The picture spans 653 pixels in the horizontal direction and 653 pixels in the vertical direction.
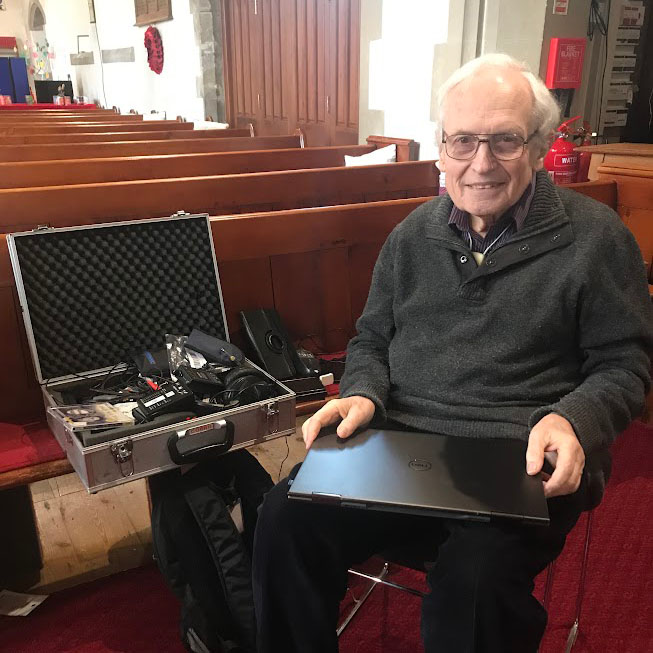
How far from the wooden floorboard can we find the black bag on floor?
481mm

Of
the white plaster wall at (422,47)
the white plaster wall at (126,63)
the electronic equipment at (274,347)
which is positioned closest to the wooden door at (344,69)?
the white plaster wall at (422,47)

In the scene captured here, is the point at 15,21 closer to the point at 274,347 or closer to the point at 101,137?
the point at 101,137

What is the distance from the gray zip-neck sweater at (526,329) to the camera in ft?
3.75

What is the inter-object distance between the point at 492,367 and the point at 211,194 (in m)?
1.53

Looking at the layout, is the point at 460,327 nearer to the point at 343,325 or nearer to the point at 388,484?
the point at 388,484

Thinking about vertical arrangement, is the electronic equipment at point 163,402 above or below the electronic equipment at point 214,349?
below

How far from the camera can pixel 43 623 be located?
1641 millimetres

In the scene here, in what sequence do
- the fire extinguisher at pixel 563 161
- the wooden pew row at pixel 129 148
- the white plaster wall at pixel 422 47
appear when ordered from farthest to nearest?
1. the wooden pew row at pixel 129 148
2. the white plaster wall at pixel 422 47
3. the fire extinguisher at pixel 563 161

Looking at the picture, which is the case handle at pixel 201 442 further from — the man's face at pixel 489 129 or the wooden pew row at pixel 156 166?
the wooden pew row at pixel 156 166

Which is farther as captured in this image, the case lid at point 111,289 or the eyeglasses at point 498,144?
the case lid at point 111,289

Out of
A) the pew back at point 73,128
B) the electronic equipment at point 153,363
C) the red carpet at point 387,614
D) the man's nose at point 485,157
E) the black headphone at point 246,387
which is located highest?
the man's nose at point 485,157

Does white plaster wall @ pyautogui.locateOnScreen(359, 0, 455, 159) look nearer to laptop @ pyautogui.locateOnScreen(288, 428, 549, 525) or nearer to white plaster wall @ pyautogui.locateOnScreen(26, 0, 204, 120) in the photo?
laptop @ pyautogui.locateOnScreen(288, 428, 549, 525)

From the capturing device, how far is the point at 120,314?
1.64 m

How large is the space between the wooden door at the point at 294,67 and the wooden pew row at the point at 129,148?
0.76 meters
